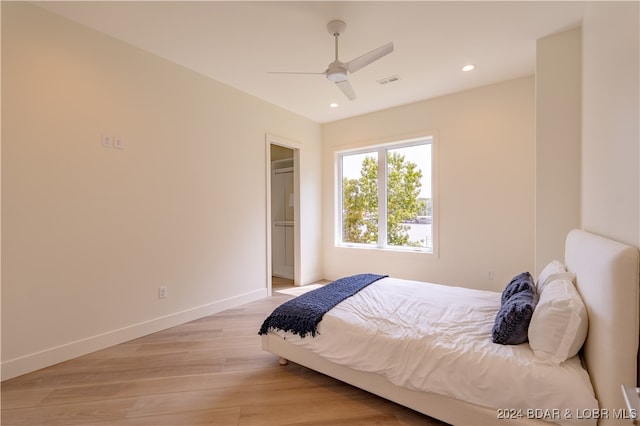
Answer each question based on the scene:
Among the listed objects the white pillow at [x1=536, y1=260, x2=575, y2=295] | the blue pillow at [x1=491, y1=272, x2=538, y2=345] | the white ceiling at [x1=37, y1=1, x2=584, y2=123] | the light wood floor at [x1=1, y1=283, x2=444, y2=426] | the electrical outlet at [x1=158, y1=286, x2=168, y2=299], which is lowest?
the light wood floor at [x1=1, y1=283, x2=444, y2=426]

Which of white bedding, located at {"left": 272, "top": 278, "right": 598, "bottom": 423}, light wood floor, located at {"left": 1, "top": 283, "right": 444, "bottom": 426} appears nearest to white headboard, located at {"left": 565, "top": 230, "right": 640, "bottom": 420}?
white bedding, located at {"left": 272, "top": 278, "right": 598, "bottom": 423}

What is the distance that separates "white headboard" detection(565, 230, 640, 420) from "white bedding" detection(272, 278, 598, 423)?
12 centimetres

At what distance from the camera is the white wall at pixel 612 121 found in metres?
1.18

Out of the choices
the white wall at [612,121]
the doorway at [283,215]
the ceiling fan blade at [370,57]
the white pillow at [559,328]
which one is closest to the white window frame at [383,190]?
the doorway at [283,215]

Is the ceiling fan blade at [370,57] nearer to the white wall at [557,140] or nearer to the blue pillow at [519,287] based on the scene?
the white wall at [557,140]

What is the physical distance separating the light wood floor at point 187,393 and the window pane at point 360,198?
2.70 meters

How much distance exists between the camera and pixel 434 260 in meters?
3.88

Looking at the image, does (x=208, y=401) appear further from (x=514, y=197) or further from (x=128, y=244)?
(x=514, y=197)

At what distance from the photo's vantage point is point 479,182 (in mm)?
3551

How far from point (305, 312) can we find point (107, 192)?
2066 mm

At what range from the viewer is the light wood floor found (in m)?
1.66

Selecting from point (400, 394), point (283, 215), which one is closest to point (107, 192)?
point (400, 394)

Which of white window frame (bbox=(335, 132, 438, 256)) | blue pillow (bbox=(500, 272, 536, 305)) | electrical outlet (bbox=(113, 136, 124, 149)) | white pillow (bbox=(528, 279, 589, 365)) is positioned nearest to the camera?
white pillow (bbox=(528, 279, 589, 365))

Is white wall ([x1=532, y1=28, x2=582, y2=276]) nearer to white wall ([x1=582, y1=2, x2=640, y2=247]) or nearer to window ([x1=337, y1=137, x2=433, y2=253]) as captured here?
white wall ([x1=582, y1=2, x2=640, y2=247])
